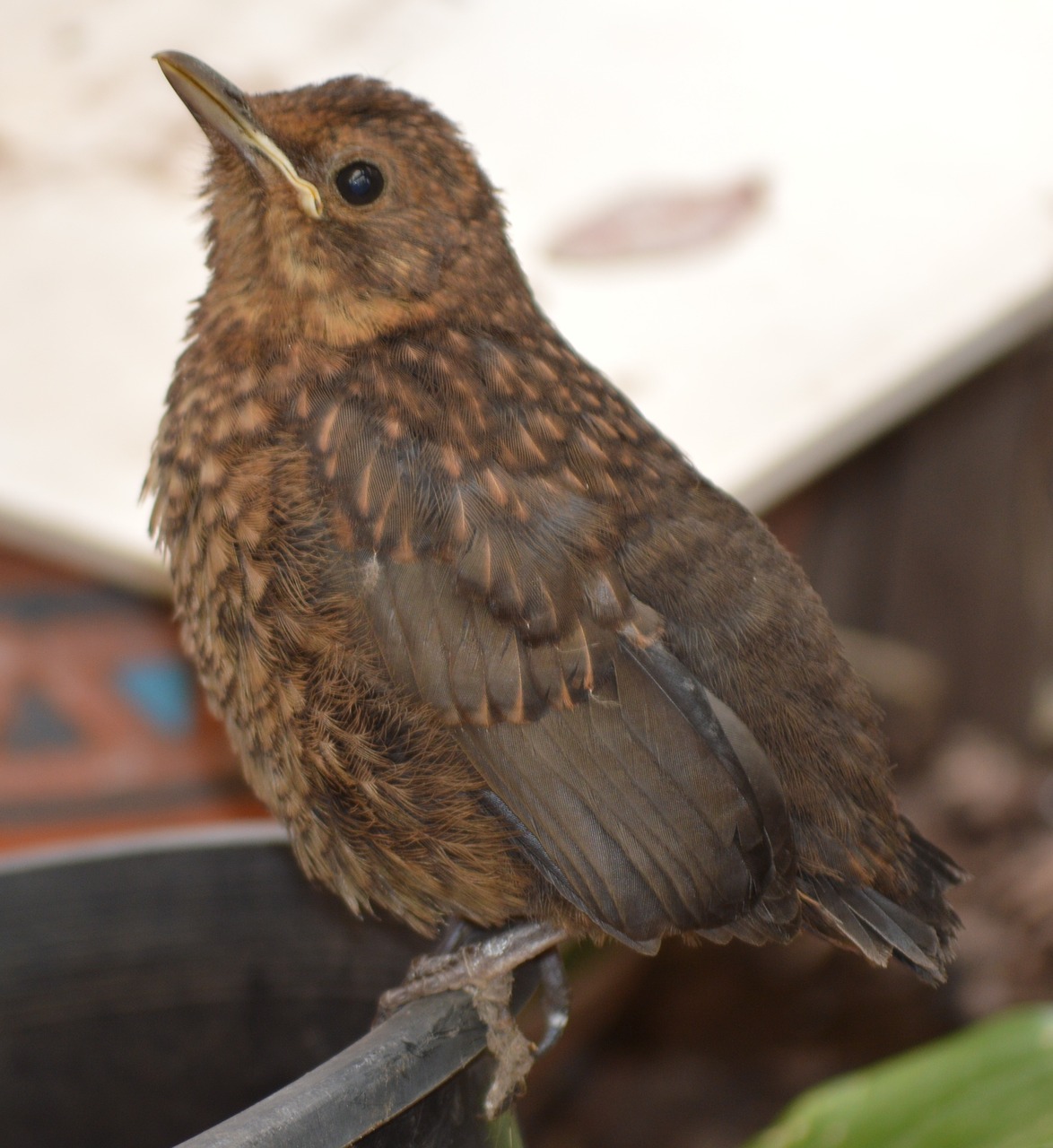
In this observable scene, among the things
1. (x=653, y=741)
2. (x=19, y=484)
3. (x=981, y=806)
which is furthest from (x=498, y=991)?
(x=981, y=806)

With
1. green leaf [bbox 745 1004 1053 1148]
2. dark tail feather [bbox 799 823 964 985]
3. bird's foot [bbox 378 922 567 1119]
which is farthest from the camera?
green leaf [bbox 745 1004 1053 1148]

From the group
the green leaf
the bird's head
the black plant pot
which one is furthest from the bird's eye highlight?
the green leaf

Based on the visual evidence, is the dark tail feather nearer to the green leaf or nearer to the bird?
the bird

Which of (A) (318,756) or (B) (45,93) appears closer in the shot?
(A) (318,756)

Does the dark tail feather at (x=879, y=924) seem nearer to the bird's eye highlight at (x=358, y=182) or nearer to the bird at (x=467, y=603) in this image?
the bird at (x=467, y=603)

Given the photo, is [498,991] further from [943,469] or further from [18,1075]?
[943,469]

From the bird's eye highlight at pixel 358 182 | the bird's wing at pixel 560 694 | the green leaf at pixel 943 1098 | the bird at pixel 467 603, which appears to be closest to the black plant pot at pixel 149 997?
the bird at pixel 467 603
